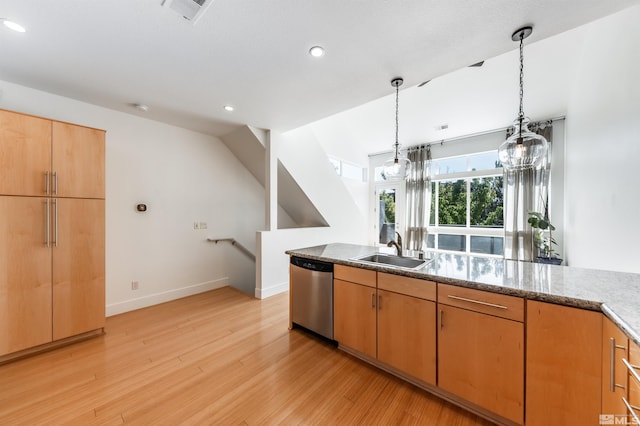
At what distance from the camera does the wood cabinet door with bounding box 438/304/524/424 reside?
141 centimetres

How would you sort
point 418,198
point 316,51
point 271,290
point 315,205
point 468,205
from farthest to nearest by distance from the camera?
point 418,198, point 468,205, point 315,205, point 271,290, point 316,51

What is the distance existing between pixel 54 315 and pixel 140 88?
2439mm

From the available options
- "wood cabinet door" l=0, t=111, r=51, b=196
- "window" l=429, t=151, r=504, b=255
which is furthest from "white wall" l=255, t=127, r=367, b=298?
"wood cabinet door" l=0, t=111, r=51, b=196

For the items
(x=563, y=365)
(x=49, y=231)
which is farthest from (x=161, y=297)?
(x=563, y=365)

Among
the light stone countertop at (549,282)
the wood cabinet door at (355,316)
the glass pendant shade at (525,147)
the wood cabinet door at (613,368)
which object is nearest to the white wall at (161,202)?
the wood cabinet door at (355,316)

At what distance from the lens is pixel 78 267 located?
2492 mm

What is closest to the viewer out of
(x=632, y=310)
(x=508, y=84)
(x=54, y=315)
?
(x=632, y=310)

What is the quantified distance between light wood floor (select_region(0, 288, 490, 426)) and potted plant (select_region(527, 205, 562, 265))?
402 cm

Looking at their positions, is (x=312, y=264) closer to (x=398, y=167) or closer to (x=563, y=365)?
(x=398, y=167)

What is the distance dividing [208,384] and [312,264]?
1.31 metres

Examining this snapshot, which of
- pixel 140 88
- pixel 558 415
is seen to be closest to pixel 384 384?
pixel 558 415

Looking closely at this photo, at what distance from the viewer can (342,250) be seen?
276cm

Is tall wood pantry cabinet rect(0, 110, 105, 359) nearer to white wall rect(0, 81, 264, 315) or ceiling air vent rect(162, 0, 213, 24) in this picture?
white wall rect(0, 81, 264, 315)

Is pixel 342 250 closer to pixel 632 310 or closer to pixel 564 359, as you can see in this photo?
pixel 564 359
